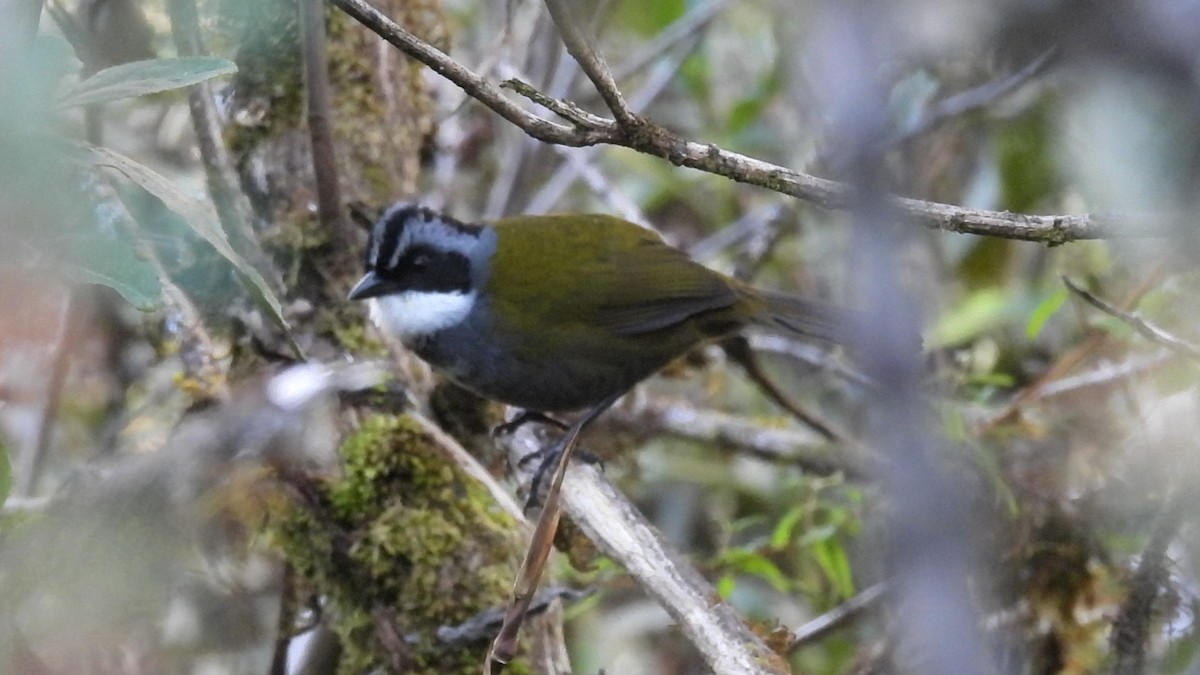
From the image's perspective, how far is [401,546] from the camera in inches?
93.9

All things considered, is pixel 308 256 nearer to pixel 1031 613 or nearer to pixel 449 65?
pixel 449 65

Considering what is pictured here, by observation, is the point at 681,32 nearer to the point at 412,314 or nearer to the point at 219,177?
the point at 412,314

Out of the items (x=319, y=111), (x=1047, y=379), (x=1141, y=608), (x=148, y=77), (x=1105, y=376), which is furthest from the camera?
(x=1047, y=379)

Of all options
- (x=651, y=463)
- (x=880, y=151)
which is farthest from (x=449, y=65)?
(x=651, y=463)

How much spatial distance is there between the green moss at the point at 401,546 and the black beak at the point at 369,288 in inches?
17.4

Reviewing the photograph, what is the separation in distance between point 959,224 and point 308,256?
1.61 m

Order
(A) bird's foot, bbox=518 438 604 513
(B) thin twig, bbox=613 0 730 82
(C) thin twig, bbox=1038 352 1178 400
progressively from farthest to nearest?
(B) thin twig, bbox=613 0 730 82
(C) thin twig, bbox=1038 352 1178 400
(A) bird's foot, bbox=518 438 604 513

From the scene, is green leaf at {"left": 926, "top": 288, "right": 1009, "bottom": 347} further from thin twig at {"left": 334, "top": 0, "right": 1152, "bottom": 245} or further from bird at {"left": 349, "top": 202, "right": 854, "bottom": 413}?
thin twig at {"left": 334, "top": 0, "right": 1152, "bottom": 245}

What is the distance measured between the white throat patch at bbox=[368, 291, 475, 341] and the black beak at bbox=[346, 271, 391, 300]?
1.7 inches

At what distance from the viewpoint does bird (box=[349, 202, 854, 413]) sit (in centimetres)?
316

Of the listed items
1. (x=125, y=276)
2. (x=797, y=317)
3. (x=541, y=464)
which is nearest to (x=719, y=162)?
(x=125, y=276)

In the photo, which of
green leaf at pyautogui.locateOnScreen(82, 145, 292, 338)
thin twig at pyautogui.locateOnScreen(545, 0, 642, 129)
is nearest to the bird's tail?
thin twig at pyautogui.locateOnScreen(545, 0, 642, 129)

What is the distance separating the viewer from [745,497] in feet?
13.8

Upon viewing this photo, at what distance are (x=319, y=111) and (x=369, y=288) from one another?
0.48 meters
